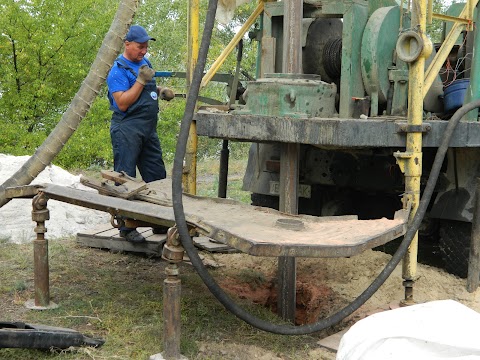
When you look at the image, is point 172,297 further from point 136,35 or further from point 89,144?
point 89,144

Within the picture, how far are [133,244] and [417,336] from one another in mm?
4043

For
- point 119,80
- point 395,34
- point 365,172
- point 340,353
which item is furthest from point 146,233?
point 340,353

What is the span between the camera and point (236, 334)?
14.8 ft

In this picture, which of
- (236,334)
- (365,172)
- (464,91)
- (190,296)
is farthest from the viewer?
(365,172)

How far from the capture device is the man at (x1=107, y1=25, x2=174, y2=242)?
5.92 metres

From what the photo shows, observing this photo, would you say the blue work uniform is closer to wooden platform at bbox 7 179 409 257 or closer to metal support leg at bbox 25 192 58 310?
wooden platform at bbox 7 179 409 257

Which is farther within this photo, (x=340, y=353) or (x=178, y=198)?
(x=178, y=198)

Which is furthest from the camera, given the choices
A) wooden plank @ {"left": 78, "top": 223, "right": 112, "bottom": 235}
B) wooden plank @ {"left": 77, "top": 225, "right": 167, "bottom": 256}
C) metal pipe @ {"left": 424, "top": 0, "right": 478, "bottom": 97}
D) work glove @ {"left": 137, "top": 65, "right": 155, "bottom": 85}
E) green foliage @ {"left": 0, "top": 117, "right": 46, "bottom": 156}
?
green foliage @ {"left": 0, "top": 117, "right": 46, "bottom": 156}

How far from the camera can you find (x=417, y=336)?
2.53 m

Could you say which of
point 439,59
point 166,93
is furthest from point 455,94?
point 166,93

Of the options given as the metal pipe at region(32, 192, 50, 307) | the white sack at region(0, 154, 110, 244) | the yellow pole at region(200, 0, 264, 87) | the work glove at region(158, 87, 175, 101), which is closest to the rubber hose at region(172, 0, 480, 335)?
the metal pipe at region(32, 192, 50, 307)

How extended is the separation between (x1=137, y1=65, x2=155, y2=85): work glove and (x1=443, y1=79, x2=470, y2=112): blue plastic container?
2.50 m

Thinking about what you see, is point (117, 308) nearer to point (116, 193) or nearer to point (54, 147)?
point (116, 193)

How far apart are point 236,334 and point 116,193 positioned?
129 cm
